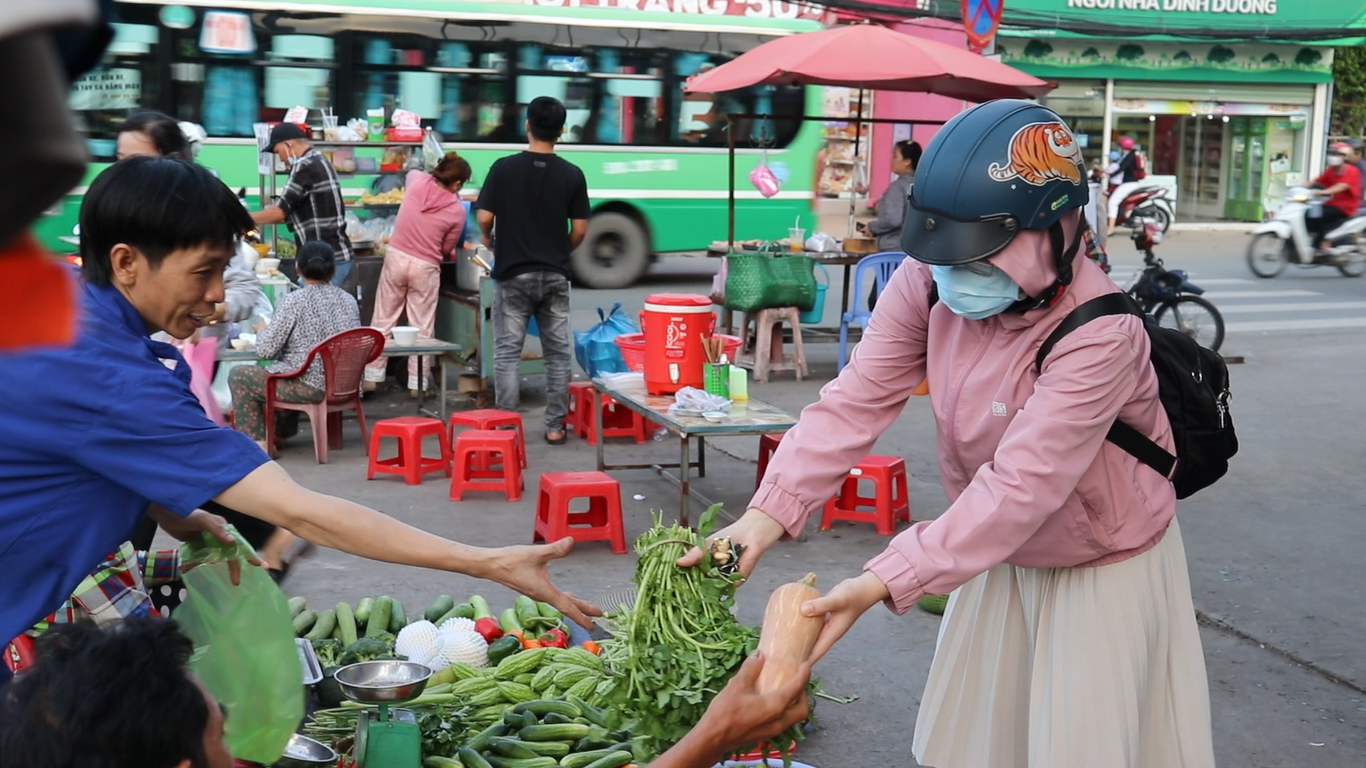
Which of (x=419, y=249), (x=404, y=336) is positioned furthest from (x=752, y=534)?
(x=419, y=249)

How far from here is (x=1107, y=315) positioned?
8.29 ft

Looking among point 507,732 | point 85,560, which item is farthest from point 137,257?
point 507,732

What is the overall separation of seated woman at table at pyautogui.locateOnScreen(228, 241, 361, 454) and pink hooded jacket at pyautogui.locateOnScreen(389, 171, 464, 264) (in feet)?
6.12

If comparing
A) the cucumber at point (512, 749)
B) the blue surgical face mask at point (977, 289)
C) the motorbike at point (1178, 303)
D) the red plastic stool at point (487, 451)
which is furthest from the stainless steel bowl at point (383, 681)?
the motorbike at point (1178, 303)

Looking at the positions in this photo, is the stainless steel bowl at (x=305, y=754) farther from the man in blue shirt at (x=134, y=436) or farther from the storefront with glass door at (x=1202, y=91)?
the storefront with glass door at (x=1202, y=91)

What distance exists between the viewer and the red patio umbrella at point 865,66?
10680 mm

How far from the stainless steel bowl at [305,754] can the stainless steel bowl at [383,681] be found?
166 millimetres

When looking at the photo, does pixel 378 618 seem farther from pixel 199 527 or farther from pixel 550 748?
pixel 199 527

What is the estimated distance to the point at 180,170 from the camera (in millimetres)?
2449

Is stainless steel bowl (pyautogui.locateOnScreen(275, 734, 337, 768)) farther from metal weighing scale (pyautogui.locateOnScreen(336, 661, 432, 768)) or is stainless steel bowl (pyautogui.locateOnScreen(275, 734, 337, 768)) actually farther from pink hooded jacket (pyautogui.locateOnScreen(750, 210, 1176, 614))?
pink hooded jacket (pyautogui.locateOnScreen(750, 210, 1176, 614))

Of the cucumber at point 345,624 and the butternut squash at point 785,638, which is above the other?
the butternut squash at point 785,638

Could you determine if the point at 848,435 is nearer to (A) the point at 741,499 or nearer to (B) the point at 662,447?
(A) the point at 741,499

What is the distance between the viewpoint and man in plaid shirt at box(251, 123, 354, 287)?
9.93 meters

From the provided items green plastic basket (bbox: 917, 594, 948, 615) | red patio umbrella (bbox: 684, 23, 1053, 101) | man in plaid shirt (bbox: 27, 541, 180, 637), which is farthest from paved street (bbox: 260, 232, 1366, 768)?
red patio umbrella (bbox: 684, 23, 1053, 101)
